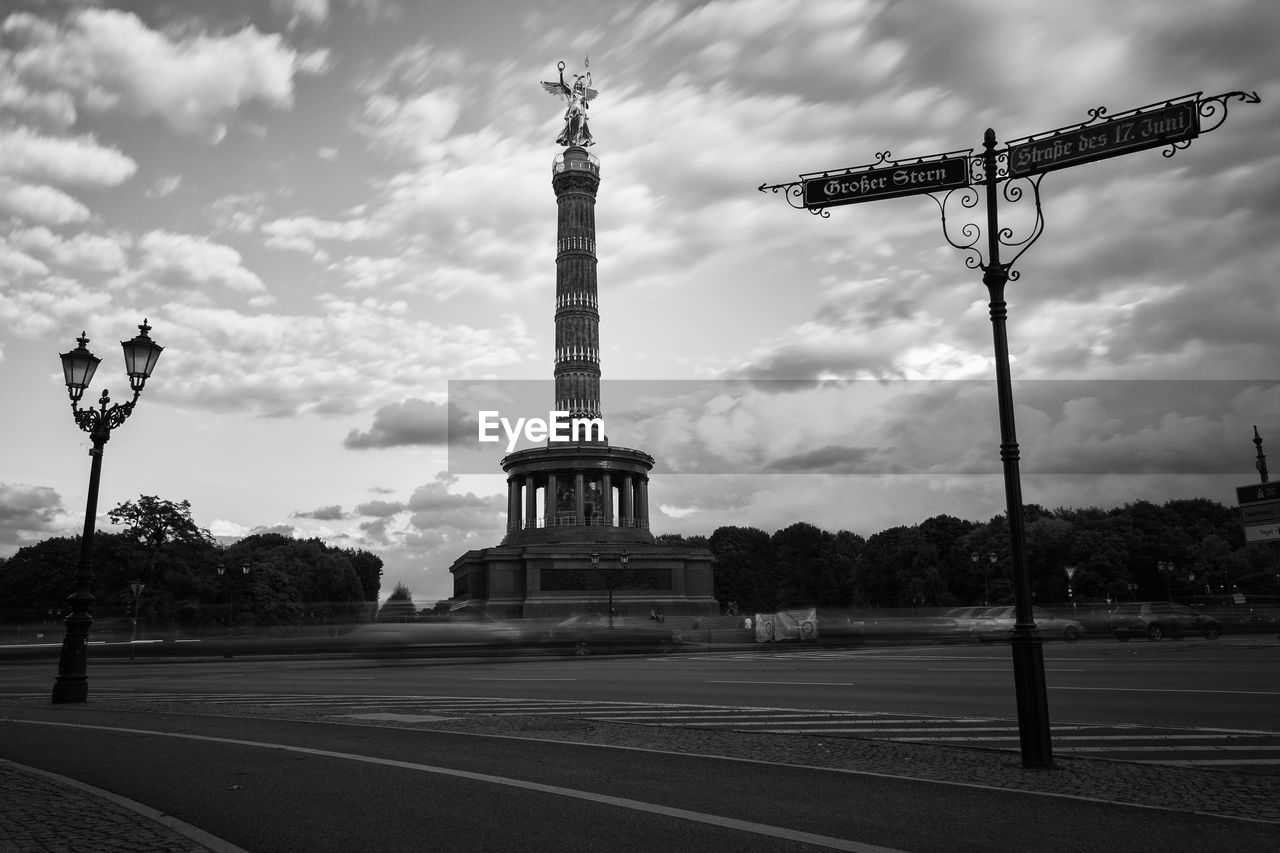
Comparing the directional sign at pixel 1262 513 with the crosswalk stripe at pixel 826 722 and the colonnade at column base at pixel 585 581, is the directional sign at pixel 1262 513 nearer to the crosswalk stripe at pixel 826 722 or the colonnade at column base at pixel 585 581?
the crosswalk stripe at pixel 826 722

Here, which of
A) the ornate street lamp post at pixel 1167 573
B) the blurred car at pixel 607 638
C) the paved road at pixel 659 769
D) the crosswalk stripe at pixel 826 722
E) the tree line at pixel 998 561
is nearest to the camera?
the paved road at pixel 659 769

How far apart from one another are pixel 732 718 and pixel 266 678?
611 inches

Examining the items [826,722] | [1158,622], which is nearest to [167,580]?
[1158,622]

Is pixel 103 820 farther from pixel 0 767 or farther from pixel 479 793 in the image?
pixel 0 767

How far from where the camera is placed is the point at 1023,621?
8992mm

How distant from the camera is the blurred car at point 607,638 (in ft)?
120

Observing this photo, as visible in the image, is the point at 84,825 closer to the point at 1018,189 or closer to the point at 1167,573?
the point at 1018,189

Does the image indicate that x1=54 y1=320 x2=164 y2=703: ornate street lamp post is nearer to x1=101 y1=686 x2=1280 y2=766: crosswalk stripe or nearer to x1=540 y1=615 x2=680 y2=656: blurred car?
x1=101 y1=686 x2=1280 y2=766: crosswalk stripe

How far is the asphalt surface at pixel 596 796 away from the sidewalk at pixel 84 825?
2 centimetres

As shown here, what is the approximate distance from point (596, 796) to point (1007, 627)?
34.4 m

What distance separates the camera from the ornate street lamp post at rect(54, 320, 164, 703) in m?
16.8

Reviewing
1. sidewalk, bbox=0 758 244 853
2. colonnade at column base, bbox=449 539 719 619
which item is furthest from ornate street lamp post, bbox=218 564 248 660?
sidewalk, bbox=0 758 244 853

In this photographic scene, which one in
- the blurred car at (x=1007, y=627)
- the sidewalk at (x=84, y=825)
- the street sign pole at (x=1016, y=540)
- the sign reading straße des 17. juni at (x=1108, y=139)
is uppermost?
the sign reading straße des 17. juni at (x=1108, y=139)

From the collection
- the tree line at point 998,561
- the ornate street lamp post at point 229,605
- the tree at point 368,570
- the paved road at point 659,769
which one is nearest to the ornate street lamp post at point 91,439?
the paved road at point 659,769
